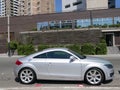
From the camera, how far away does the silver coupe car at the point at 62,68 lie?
9406mm

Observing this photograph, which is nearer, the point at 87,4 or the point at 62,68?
the point at 62,68

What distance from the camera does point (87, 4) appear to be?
266 feet

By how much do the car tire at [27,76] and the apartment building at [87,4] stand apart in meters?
56.8

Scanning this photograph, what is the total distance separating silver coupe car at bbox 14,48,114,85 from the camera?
9406 millimetres

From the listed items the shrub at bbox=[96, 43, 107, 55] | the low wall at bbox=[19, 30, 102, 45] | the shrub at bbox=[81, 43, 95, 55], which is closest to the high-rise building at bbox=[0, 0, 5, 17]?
the low wall at bbox=[19, 30, 102, 45]

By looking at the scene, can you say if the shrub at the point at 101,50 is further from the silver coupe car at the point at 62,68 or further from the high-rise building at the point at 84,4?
the high-rise building at the point at 84,4

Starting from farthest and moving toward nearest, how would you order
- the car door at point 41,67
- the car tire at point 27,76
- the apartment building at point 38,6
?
the apartment building at point 38,6 < the car tire at point 27,76 < the car door at point 41,67

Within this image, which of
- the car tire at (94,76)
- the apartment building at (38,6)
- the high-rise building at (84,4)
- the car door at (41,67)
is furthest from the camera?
the apartment building at (38,6)

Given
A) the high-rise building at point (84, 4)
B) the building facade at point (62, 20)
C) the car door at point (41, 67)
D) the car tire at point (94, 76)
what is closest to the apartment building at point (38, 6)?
the high-rise building at point (84, 4)

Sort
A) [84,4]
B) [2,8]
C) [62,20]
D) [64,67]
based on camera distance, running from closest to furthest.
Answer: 1. [64,67]
2. [62,20]
3. [2,8]
4. [84,4]

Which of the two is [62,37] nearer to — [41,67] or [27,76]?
[27,76]

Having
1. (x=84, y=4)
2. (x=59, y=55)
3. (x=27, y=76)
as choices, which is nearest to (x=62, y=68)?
(x=59, y=55)

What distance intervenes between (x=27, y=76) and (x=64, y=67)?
154cm

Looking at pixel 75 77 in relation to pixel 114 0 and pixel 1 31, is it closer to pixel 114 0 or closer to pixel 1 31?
pixel 1 31
